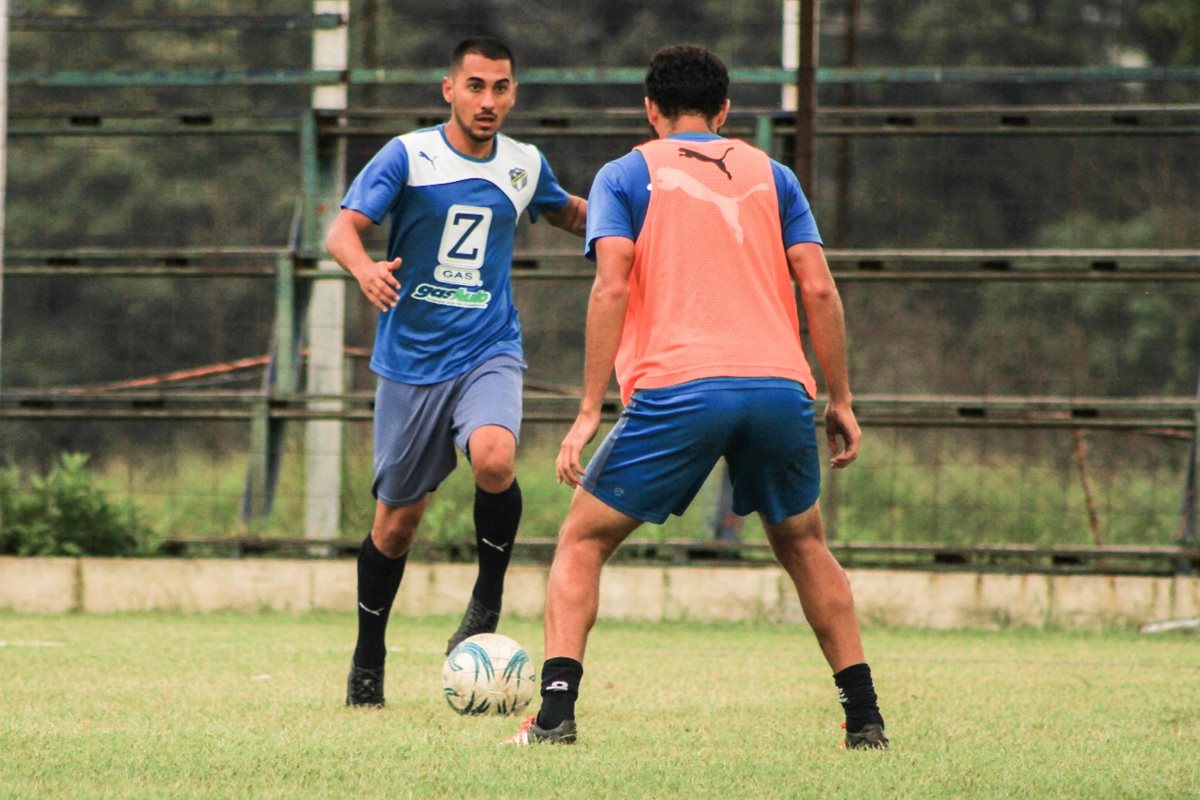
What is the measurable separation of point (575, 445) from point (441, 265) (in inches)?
67.7

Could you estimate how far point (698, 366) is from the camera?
15.1 feet

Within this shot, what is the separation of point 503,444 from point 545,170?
3.51ft

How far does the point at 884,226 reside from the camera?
1035cm

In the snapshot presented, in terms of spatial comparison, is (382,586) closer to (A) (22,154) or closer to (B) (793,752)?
(B) (793,752)

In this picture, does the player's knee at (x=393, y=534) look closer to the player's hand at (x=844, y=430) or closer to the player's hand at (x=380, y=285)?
the player's hand at (x=380, y=285)

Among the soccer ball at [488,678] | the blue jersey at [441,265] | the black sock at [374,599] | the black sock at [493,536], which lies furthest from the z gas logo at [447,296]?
the soccer ball at [488,678]

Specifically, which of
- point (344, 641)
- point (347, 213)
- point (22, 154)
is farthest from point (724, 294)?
point (22, 154)

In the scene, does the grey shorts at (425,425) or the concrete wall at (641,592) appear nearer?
the grey shorts at (425,425)

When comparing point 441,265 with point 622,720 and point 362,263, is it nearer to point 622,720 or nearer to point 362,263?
point 362,263

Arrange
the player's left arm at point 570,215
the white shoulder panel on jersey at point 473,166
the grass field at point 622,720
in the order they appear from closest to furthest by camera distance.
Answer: the grass field at point 622,720, the white shoulder panel on jersey at point 473,166, the player's left arm at point 570,215

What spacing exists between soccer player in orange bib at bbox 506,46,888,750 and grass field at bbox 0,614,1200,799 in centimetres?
39

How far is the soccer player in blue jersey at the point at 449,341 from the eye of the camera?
604 centimetres

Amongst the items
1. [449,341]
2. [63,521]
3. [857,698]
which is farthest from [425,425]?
[63,521]

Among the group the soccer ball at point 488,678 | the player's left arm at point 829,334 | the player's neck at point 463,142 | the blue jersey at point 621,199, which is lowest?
the soccer ball at point 488,678
